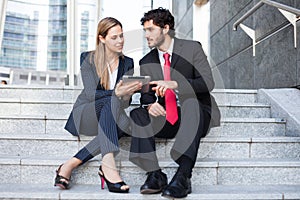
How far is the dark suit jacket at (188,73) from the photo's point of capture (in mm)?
2014

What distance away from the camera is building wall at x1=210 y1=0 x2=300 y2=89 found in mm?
2953

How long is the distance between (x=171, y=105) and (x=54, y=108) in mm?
1156

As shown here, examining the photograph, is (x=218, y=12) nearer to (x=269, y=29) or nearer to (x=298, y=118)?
(x=269, y=29)

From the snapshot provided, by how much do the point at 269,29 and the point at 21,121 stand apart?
2.23m

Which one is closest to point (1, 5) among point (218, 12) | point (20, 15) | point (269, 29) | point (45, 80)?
point (20, 15)

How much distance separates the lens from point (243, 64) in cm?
403

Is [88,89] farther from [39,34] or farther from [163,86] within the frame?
[39,34]

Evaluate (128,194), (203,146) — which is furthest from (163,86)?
(128,194)

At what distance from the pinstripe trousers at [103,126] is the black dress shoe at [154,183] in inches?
→ 9.1

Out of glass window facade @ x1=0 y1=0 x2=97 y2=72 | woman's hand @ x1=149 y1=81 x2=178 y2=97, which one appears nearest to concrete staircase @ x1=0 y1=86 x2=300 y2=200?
woman's hand @ x1=149 y1=81 x2=178 y2=97

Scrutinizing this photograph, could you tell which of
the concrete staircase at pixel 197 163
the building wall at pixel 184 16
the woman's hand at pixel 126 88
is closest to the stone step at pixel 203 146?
the concrete staircase at pixel 197 163

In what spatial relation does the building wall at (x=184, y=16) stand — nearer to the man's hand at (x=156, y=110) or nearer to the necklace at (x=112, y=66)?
the necklace at (x=112, y=66)

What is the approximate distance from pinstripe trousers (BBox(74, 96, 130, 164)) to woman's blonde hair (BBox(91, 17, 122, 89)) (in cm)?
16

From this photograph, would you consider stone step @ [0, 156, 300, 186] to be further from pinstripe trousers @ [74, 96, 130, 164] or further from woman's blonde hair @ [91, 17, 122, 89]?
woman's blonde hair @ [91, 17, 122, 89]
